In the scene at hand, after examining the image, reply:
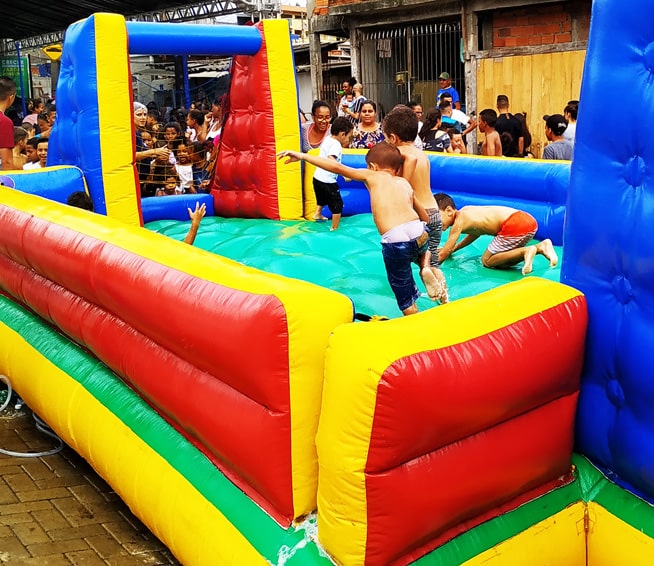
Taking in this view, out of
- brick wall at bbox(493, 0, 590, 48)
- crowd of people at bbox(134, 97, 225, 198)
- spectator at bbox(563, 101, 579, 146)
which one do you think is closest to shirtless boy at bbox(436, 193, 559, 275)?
spectator at bbox(563, 101, 579, 146)

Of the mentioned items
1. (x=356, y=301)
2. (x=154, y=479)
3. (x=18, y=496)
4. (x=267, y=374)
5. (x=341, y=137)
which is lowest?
(x=18, y=496)

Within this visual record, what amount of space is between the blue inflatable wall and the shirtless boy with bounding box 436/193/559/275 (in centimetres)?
199

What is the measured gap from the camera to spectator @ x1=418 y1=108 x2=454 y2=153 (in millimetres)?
7133

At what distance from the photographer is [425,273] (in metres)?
3.84

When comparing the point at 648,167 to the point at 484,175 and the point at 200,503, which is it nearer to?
the point at 200,503

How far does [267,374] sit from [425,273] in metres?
1.91

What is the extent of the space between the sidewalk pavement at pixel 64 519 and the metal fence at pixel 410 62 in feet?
28.8

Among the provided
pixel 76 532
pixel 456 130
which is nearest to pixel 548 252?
pixel 76 532

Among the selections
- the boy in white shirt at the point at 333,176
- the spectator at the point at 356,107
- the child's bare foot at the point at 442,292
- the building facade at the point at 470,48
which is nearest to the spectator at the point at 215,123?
the boy in white shirt at the point at 333,176

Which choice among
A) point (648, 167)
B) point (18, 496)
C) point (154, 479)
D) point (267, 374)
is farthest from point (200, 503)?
point (648, 167)

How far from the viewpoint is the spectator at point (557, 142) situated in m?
5.88

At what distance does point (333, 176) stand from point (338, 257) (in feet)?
4.59

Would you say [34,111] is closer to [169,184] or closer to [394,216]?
[169,184]

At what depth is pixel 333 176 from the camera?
617cm
